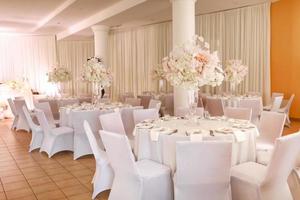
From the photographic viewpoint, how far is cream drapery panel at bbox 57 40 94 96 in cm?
1535

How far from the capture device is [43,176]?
16.1 feet

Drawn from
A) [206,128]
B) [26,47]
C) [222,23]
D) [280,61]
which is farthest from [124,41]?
[206,128]

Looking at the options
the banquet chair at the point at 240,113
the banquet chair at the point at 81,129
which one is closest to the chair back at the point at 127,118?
the banquet chair at the point at 81,129

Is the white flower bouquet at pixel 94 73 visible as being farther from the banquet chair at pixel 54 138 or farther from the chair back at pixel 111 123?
the chair back at pixel 111 123

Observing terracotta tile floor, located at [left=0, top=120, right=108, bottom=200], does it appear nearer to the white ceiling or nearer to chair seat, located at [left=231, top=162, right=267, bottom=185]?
chair seat, located at [left=231, top=162, right=267, bottom=185]

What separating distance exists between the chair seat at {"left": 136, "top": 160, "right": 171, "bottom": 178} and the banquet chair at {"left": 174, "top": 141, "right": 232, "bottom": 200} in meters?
0.31

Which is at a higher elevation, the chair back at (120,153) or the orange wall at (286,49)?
the orange wall at (286,49)

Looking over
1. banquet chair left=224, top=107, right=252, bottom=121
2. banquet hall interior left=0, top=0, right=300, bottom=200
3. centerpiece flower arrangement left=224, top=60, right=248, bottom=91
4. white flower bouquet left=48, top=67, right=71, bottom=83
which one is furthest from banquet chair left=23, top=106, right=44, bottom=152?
centerpiece flower arrangement left=224, top=60, right=248, bottom=91

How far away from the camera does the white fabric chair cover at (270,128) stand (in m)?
4.52

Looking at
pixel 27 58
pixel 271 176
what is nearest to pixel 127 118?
pixel 271 176

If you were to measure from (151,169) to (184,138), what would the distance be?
1.52 feet

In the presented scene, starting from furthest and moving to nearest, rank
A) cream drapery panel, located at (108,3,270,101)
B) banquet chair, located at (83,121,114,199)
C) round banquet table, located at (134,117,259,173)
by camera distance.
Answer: cream drapery panel, located at (108,3,270,101) < banquet chair, located at (83,121,114,199) < round banquet table, located at (134,117,259,173)

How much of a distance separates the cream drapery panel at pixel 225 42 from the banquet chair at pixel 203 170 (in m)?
7.25

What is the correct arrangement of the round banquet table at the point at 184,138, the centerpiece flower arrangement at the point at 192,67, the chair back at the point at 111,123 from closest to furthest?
the round banquet table at the point at 184,138, the centerpiece flower arrangement at the point at 192,67, the chair back at the point at 111,123
